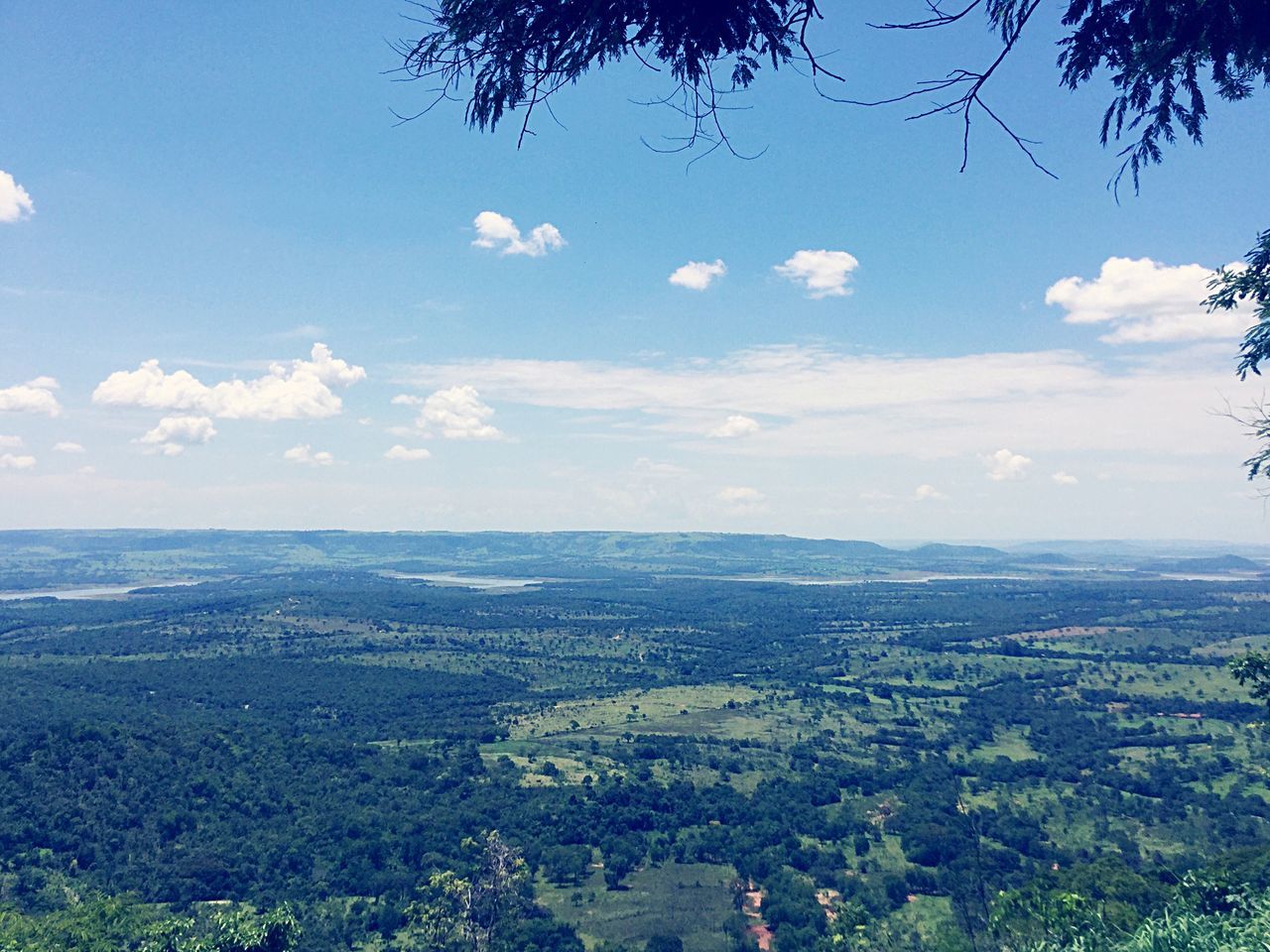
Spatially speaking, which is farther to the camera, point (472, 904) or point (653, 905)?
point (653, 905)

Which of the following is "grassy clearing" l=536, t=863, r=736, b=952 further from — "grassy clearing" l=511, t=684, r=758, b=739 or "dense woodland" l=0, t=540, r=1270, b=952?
"grassy clearing" l=511, t=684, r=758, b=739

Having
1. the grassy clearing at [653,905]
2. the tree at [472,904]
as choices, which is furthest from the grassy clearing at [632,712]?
the tree at [472,904]

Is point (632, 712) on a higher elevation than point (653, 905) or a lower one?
lower

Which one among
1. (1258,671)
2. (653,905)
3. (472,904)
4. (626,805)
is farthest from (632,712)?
(1258,671)

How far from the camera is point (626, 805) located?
235 feet

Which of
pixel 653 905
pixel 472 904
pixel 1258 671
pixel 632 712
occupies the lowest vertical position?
pixel 632 712

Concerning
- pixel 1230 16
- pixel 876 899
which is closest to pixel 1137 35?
pixel 1230 16

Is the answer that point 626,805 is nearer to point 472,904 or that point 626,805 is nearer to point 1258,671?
point 472,904

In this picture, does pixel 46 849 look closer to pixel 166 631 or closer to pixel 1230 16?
pixel 1230 16

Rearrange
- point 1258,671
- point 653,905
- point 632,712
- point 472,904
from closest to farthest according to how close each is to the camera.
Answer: point 1258,671, point 472,904, point 653,905, point 632,712

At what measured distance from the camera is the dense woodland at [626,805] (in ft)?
153

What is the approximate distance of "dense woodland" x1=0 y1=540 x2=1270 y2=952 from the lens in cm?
4650

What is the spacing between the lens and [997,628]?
19462 cm

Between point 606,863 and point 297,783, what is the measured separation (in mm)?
30243
